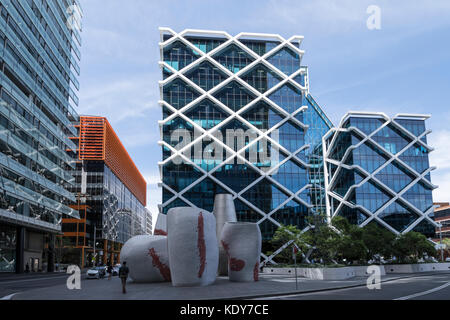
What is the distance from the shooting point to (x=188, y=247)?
2433 centimetres

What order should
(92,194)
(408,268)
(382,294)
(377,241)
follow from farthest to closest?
(92,194)
(408,268)
(377,241)
(382,294)

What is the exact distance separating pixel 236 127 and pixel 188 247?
48.1 m

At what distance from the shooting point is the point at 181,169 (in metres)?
67.2

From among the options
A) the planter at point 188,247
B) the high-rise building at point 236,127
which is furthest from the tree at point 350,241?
the high-rise building at point 236,127

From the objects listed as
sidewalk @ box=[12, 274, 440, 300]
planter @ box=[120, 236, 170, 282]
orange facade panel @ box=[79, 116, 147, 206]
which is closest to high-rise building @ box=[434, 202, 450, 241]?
orange facade panel @ box=[79, 116, 147, 206]

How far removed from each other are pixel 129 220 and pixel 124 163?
1907 centimetres

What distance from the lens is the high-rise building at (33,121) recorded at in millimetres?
47594


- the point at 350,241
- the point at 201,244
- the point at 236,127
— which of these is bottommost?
the point at 350,241

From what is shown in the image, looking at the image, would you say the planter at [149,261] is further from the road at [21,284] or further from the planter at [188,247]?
the road at [21,284]
